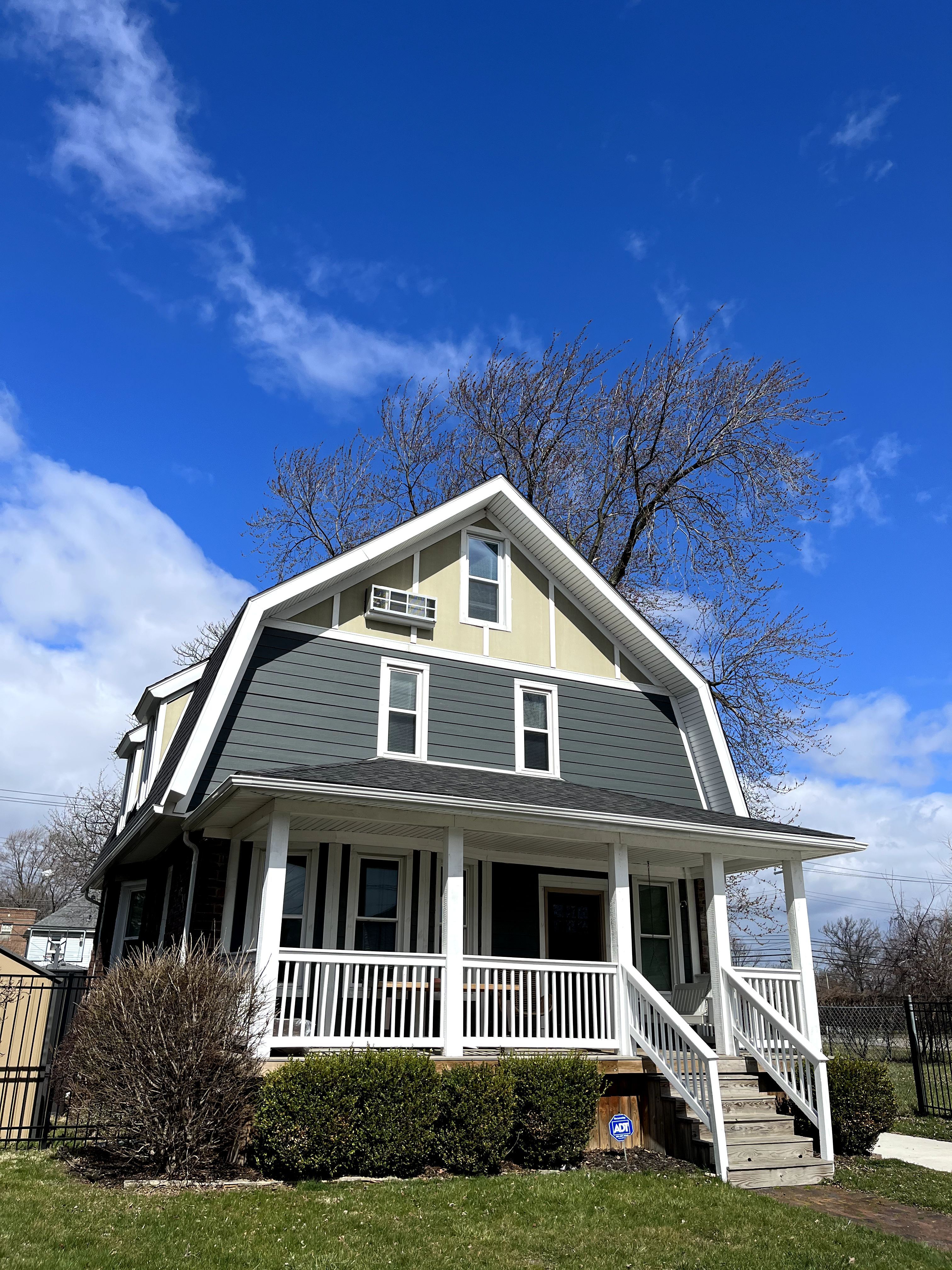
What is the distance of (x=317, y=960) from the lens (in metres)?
9.52

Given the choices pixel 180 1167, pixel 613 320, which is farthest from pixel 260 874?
pixel 613 320

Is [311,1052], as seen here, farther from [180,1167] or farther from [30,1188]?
[30,1188]

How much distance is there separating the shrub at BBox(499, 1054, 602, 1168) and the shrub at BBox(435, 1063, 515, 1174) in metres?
0.17

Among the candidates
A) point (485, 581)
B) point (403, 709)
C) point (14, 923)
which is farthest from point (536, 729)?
point (14, 923)

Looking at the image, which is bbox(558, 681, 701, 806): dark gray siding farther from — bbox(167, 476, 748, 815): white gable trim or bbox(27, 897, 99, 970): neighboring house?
bbox(27, 897, 99, 970): neighboring house

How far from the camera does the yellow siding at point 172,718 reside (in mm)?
14703

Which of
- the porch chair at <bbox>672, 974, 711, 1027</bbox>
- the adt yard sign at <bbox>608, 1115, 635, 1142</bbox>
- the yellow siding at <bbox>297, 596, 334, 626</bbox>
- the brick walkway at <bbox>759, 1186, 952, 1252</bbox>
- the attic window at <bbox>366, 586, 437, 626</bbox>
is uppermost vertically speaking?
the attic window at <bbox>366, 586, 437, 626</bbox>

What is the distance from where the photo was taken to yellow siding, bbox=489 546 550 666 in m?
14.2

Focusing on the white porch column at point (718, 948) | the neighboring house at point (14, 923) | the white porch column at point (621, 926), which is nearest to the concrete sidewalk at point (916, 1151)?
the white porch column at point (718, 948)

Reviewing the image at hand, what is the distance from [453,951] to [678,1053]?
2.53 m

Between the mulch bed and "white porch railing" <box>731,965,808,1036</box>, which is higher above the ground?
"white porch railing" <box>731,965,808,1036</box>

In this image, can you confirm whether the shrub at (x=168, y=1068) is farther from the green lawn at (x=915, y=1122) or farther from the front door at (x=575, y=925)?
the green lawn at (x=915, y=1122)

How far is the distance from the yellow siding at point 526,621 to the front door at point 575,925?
3.39 m

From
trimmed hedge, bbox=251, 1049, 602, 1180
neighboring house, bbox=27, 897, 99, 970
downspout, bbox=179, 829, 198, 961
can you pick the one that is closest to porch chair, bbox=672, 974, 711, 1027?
trimmed hedge, bbox=251, 1049, 602, 1180
